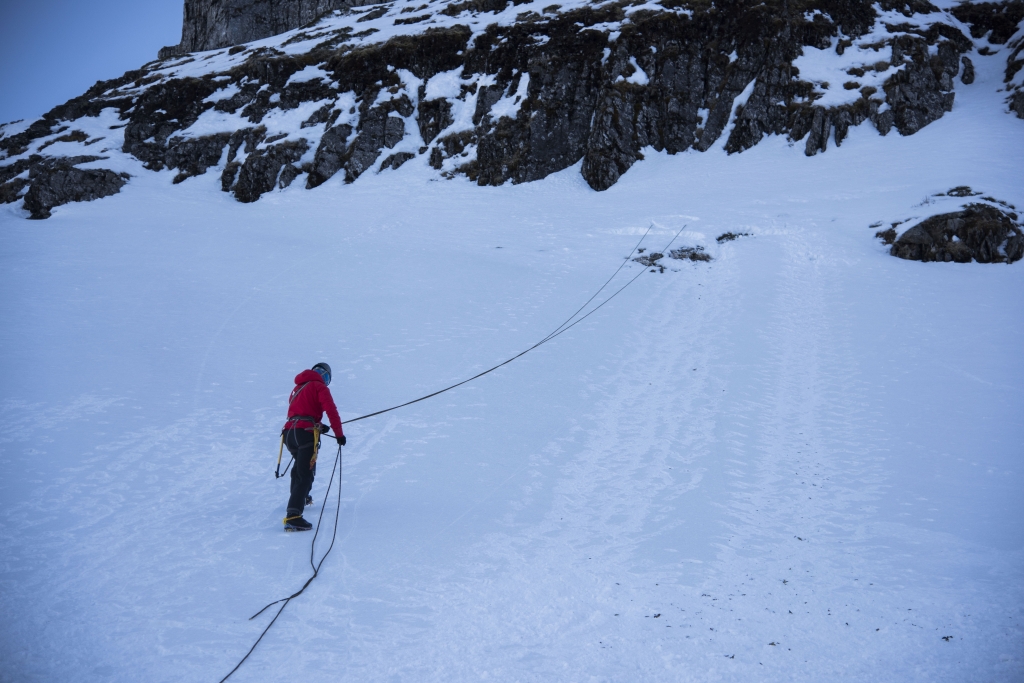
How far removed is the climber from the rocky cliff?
23.7m

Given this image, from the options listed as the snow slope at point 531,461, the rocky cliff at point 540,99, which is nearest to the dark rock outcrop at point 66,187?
the rocky cliff at point 540,99

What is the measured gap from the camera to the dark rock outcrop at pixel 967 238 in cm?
1584

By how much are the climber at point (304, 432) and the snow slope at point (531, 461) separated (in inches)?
12.5

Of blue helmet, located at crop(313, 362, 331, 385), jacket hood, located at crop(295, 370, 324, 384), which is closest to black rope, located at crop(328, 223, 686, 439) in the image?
blue helmet, located at crop(313, 362, 331, 385)

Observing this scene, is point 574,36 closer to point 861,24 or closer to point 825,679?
point 861,24

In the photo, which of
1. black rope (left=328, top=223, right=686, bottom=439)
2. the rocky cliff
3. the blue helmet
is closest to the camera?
the blue helmet

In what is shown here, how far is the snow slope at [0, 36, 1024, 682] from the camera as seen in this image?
173 inches

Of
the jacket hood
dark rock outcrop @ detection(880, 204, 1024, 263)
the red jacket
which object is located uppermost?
dark rock outcrop @ detection(880, 204, 1024, 263)

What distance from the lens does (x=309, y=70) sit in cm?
3744

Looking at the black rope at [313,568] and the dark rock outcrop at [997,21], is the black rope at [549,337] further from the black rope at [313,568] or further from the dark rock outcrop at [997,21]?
the dark rock outcrop at [997,21]

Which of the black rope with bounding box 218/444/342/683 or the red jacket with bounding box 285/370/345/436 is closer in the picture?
the black rope with bounding box 218/444/342/683

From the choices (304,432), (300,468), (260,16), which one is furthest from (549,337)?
(260,16)

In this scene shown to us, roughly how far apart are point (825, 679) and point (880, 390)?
7.47m

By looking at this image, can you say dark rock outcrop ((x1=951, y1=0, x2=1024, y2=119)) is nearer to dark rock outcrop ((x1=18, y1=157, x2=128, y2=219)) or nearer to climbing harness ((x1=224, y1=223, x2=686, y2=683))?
climbing harness ((x1=224, y1=223, x2=686, y2=683))
